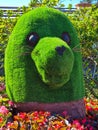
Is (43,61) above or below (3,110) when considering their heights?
above

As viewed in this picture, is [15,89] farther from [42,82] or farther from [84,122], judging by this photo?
[84,122]

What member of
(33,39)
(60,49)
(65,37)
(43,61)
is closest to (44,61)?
(43,61)

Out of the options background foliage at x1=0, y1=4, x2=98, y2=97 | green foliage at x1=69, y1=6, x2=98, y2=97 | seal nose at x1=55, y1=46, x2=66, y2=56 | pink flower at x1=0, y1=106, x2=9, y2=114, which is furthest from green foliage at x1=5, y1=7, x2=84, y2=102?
green foliage at x1=69, y1=6, x2=98, y2=97

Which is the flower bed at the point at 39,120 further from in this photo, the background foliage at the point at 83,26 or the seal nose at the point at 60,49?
the background foliage at the point at 83,26

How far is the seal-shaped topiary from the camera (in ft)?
12.5

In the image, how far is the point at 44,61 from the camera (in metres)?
3.81

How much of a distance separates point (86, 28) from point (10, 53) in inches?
101

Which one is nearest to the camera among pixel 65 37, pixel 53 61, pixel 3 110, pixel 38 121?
pixel 38 121

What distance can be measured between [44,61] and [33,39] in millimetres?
342

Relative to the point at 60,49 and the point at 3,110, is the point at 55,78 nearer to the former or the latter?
the point at 60,49

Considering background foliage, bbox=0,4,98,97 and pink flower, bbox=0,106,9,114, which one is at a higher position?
background foliage, bbox=0,4,98,97

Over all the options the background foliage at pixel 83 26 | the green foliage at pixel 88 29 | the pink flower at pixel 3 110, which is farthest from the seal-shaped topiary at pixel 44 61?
the green foliage at pixel 88 29

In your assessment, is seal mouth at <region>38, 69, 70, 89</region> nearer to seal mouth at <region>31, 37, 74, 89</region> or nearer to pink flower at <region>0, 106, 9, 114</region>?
seal mouth at <region>31, 37, 74, 89</region>

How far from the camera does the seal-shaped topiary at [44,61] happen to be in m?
3.82
